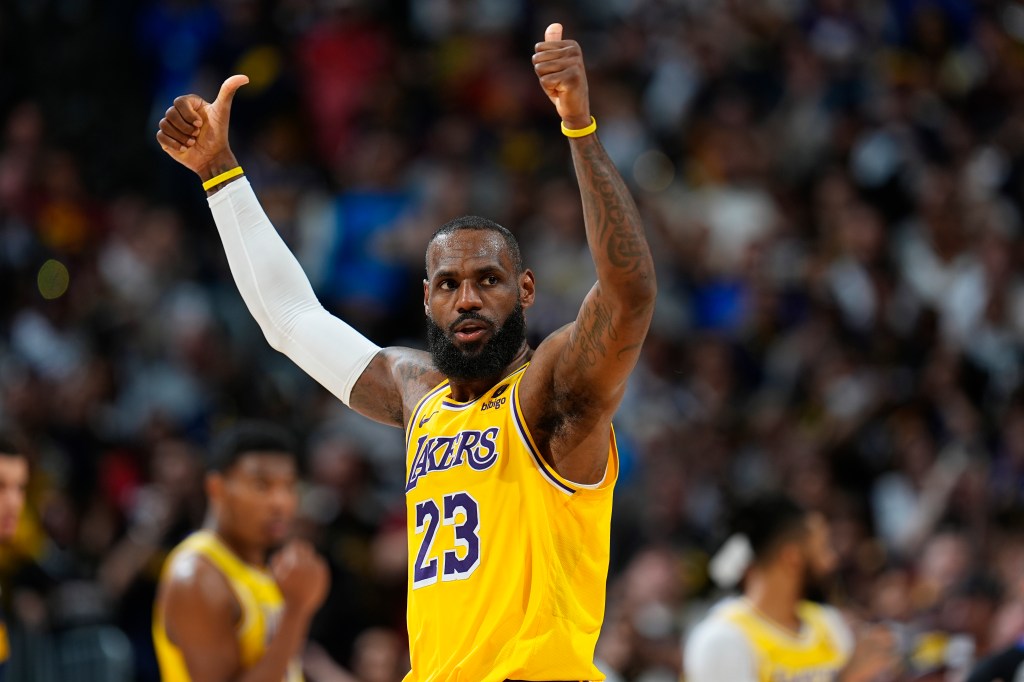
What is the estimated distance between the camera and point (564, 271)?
41.2 ft

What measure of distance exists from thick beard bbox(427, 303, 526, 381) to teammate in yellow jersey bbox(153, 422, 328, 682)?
1.95 m

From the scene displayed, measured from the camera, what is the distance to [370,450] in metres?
12.0

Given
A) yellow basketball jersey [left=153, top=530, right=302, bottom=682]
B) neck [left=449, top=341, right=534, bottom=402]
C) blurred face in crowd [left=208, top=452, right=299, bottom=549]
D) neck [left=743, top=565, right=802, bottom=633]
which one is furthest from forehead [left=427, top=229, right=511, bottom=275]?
neck [left=743, top=565, right=802, bottom=633]

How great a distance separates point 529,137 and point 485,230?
905 centimetres

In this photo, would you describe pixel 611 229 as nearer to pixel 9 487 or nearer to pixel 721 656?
pixel 721 656

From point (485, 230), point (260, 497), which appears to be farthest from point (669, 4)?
point (485, 230)

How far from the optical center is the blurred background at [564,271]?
34.6 feet

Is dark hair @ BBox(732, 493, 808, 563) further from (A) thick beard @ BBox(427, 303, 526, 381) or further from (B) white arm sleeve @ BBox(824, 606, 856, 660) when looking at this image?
(A) thick beard @ BBox(427, 303, 526, 381)

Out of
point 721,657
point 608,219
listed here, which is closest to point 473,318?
point 608,219

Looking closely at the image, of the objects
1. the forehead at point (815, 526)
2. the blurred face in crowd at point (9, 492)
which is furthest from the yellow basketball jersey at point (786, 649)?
the blurred face in crowd at point (9, 492)

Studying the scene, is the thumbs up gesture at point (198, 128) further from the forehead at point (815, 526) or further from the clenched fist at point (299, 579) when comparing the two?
the forehead at point (815, 526)

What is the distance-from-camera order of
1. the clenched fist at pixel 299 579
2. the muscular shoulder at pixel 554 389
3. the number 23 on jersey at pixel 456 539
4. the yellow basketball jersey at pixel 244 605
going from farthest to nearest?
the yellow basketball jersey at pixel 244 605 → the clenched fist at pixel 299 579 → the number 23 on jersey at pixel 456 539 → the muscular shoulder at pixel 554 389

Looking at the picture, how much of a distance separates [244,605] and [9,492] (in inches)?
49.6

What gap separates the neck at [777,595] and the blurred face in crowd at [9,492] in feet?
11.8
